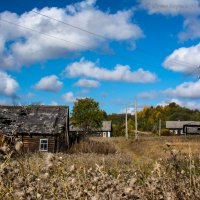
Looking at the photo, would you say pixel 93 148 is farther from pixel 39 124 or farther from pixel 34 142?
pixel 34 142

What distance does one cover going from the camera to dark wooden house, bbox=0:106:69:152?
4200 centimetres

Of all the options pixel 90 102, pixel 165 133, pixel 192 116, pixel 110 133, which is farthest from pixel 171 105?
pixel 90 102

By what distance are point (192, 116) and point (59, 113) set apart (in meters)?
116

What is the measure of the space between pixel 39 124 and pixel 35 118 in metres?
1.03

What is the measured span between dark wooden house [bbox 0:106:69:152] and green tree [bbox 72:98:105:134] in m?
44.8

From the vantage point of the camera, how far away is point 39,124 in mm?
42719

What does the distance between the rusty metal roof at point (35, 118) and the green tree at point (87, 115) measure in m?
44.3

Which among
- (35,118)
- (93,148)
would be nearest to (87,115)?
(35,118)

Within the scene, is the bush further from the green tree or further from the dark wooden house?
the green tree

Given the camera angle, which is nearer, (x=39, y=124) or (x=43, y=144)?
(x=43, y=144)

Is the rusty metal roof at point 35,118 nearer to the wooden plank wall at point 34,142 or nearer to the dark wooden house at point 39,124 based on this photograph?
the dark wooden house at point 39,124

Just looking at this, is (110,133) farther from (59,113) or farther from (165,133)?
(59,113)

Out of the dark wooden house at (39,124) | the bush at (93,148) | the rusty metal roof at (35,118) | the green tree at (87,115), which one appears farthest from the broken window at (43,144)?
the green tree at (87,115)

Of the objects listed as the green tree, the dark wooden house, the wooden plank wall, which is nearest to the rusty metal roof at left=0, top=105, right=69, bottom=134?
the dark wooden house
